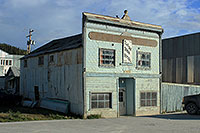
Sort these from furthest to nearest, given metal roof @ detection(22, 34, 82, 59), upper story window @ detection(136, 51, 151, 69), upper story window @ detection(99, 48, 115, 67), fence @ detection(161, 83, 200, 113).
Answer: fence @ detection(161, 83, 200, 113)
upper story window @ detection(136, 51, 151, 69)
metal roof @ detection(22, 34, 82, 59)
upper story window @ detection(99, 48, 115, 67)

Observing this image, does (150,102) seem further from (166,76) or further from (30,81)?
(166,76)

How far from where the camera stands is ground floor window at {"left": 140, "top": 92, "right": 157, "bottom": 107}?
18297 millimetres

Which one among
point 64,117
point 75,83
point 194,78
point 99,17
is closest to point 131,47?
point 99,17

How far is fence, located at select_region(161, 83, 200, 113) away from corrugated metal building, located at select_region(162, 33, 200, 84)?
743 centimetres

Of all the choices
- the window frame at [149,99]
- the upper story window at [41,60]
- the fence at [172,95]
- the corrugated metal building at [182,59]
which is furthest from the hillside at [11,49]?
the window frame at [149,99]

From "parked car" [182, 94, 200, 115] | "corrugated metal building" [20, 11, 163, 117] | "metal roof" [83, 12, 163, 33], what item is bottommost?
"parked car" [182, 94, 200, 115]

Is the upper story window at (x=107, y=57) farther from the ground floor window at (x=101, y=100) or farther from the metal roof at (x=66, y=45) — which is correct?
the ground floor window at (x=101, y=100)

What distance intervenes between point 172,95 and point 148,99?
2.68 m

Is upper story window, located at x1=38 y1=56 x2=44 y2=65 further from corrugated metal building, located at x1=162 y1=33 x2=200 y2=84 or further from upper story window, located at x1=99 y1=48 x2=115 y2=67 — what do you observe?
Result: corrugated metal building, located at x1=162 y1=33 x2=200 y2=84

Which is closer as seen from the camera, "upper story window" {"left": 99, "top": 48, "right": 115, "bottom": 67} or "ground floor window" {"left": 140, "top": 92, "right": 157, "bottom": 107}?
"upper story window" {"left": 99, "top": 48, "right": 115, "bottom": 67}

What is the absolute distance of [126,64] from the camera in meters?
17.5

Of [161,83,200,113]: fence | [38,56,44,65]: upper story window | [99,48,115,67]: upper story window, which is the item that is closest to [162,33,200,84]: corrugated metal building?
[161,83,200,113]: fence

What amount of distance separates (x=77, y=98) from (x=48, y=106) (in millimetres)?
3598

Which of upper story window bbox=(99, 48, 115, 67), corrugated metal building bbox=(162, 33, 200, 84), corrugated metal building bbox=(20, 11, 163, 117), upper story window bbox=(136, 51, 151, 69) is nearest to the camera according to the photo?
corrugated metal building bbox=(20, 11, 163, 117)
